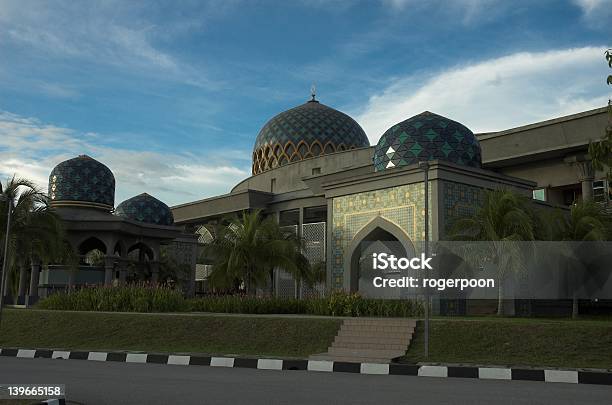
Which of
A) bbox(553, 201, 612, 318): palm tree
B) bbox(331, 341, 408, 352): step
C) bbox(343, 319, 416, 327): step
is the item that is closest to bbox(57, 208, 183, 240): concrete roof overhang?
bbox(343, 319, 416, 327): step

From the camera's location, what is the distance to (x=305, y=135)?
40719 mm

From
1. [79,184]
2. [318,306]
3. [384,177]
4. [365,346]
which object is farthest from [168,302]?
[79,184]

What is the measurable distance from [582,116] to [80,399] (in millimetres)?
24315

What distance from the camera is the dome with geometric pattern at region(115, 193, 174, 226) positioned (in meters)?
35.2

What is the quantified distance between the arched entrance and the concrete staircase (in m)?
6.09

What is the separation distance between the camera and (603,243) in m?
19.6

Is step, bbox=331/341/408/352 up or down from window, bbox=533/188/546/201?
down

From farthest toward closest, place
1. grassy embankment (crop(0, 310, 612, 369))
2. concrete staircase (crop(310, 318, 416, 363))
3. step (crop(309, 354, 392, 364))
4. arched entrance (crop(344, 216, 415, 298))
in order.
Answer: arched entrance (crop(344, 216, 415, 298)), concrete staircase (crop(310, 318, 416, 363)), grassy embankment (crop(0, 310, 612, 369)), step (crop(309, 354, 392, 364))

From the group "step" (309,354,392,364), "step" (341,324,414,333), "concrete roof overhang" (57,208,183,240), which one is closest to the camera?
"step" (309,354,392,364)

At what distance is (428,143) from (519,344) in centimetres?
1048

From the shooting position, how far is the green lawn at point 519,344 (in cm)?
1154

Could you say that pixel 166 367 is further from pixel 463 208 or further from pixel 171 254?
pixel 171 254

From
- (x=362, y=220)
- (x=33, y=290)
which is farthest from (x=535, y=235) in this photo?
(x=33, y=290)

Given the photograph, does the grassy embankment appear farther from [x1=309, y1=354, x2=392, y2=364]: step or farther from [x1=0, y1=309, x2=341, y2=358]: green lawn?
[x1=309, y1=354, x2=392, y2=364]: step
